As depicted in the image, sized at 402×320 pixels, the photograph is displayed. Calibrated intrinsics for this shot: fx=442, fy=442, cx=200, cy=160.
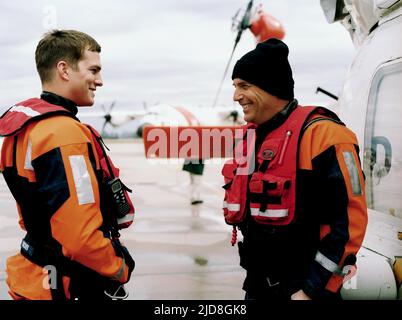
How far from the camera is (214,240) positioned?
22.0 ft

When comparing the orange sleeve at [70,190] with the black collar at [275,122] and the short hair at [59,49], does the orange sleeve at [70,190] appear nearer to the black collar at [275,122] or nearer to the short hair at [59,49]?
the short hair at [59,49]

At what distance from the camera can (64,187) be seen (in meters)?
1.78

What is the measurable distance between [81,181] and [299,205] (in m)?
0.96

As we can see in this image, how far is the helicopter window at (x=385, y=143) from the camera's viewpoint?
266cm

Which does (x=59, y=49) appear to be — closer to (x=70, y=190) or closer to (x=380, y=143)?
(x=70, y=190)

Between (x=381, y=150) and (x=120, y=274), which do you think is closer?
(x=120, y=274)

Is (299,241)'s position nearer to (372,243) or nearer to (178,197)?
(372,243)

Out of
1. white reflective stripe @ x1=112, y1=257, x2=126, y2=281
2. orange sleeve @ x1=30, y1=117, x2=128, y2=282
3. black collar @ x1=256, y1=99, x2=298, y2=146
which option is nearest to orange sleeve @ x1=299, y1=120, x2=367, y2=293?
black collar @ x1=256, y1=99, x2=298, y2=146

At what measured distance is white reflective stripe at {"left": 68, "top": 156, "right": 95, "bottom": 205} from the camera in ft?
5.87

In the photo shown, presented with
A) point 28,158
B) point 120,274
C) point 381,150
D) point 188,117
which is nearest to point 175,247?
point 381,150

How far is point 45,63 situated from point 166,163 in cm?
1800

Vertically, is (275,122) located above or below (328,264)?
above

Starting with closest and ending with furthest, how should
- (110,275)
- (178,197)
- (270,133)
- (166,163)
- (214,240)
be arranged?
(110,275) < (270,133) < (214,240) < (178,197) < (166,163)
